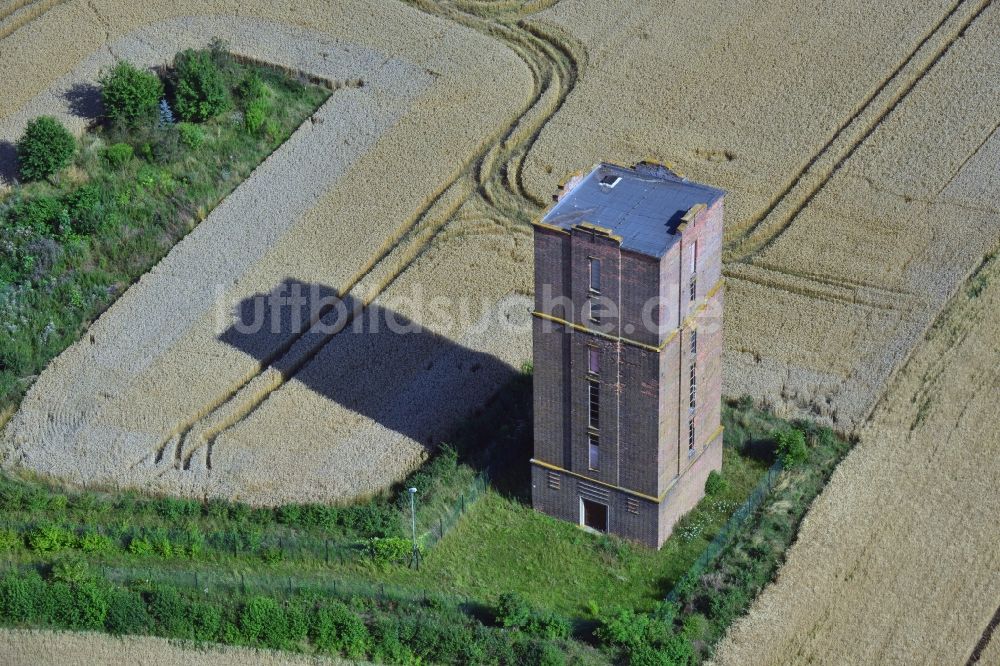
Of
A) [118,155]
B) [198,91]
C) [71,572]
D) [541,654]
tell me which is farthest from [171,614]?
[198,91]

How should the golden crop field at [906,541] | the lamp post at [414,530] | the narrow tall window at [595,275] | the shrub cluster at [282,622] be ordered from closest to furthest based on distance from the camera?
the narrow tall window at [595,275]
the shrub cluster at [282,622]
the golden crop field at [906,541]
the lamp post at [414,530]

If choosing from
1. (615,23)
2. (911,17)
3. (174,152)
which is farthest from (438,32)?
(911,17)

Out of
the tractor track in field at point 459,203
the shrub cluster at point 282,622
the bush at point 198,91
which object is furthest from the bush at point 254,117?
the shrub cluster at point 282,622

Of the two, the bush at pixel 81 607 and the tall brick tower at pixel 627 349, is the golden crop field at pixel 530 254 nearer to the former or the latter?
the tall brick tower at pixel 627 349

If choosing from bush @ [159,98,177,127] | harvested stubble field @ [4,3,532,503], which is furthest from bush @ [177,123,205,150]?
harvested stubble field @ [4,3,532,503]

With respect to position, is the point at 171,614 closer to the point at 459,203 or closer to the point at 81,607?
the point at 81,607

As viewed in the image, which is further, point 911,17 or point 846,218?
point 911,17

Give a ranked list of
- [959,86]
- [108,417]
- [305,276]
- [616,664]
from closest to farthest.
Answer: [616,664]
[108,417]
[305,276]
[959,86]

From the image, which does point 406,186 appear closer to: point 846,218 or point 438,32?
point 438,32

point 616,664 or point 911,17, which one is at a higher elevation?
point 911,17
